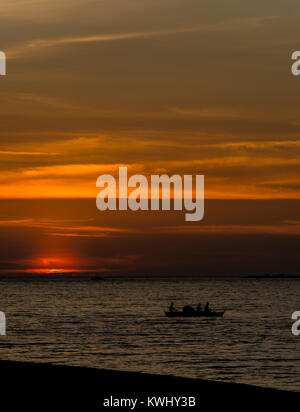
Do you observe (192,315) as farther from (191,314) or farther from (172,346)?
(172,346)

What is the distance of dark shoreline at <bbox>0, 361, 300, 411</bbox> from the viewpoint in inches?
680

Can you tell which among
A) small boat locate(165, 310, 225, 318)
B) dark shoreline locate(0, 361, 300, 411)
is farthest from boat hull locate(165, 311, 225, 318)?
dark shoreline locate(0, 361, 300, 411)

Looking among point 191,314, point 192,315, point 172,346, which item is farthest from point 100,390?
point 191,314

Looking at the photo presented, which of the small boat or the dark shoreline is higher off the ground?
the small boat

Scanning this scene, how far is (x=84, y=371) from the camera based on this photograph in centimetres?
2188

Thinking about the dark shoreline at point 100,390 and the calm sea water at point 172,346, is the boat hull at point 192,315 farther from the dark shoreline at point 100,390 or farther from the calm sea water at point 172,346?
the dark shoreline at point 100,390

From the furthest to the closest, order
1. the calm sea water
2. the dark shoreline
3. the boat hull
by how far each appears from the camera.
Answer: the boat hull
the calm sea water
the dark shoreline

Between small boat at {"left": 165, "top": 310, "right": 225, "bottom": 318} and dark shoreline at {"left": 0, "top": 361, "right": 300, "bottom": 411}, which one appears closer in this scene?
dark shoreline at {"left": 0, "top": 361, "right": 300, "bottom": 411}

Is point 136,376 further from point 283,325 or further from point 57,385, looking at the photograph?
point 283,325

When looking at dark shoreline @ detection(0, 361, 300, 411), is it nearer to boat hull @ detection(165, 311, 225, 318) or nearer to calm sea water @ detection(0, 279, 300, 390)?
calm sea water @ detection(0, 279, 300, 390)

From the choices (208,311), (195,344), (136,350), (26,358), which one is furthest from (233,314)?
(26,358)

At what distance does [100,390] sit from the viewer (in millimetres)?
18688
